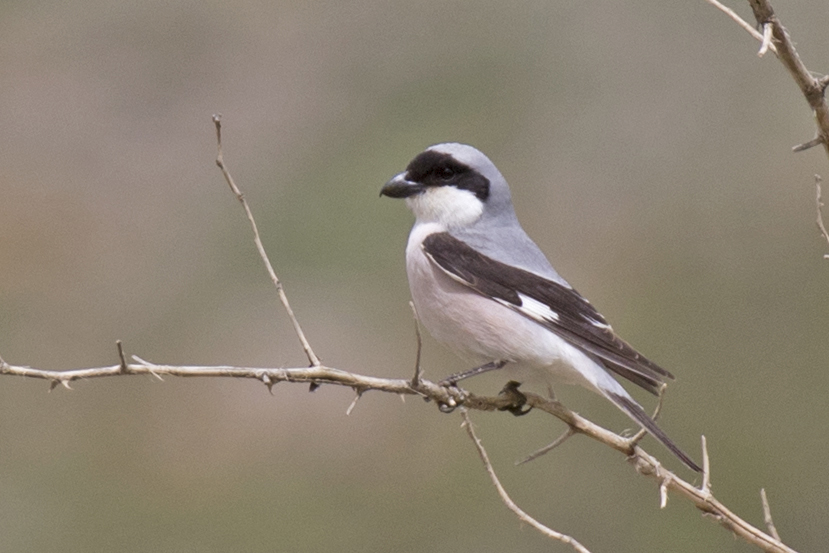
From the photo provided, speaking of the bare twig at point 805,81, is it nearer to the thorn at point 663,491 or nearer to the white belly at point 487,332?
the thorn at point 663,491

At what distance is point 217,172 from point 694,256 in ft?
10.9

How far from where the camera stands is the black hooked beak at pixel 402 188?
3.36m

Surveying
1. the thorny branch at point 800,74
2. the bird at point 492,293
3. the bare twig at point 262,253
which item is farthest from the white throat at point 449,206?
the thorny branch at point 800,74

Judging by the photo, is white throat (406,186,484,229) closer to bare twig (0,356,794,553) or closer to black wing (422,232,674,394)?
black wing (422,232,674,394)

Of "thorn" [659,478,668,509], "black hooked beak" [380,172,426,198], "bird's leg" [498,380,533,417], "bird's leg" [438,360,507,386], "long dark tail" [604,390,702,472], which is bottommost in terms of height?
"long dark tail" [604,390,702,472]

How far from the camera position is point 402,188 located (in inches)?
132

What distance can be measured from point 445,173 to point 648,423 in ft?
3.53

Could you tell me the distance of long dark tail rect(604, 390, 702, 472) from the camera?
2.45 meters

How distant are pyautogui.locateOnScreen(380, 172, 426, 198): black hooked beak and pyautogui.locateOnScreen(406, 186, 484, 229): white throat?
0.09 ft

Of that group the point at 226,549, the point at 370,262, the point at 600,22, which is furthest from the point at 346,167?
the point at 226,549

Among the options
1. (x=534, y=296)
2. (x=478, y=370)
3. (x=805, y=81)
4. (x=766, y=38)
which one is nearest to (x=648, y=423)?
(x=478, y=370)

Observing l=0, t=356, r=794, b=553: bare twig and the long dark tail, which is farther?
the long dark tail

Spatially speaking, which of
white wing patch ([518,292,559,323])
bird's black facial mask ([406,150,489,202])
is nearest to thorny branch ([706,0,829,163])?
white wing patch ([518,292,559,323])

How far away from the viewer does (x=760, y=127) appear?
763cm
